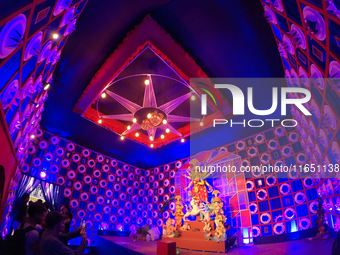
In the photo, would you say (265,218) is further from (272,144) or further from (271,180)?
(272,144)

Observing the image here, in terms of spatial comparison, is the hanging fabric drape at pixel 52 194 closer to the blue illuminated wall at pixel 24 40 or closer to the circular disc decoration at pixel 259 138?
the blue illuminated wall at pixel 24 40

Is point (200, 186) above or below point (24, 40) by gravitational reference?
below

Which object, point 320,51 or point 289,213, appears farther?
point 289,213

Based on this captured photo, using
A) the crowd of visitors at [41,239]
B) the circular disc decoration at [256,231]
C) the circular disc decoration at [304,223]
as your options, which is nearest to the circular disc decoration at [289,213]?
the circular disc decoration at [304,223]

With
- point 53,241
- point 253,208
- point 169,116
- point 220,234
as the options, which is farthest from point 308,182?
point 53,241

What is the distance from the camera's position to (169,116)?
8.38 metres

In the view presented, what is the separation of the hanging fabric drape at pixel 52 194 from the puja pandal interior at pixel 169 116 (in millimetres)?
47

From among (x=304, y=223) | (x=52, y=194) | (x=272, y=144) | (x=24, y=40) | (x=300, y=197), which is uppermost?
(x=272, y=144)

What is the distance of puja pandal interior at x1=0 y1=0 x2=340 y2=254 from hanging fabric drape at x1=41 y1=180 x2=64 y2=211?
0.05m

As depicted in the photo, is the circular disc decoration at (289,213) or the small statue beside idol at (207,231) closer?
the small statue beside idol at (207,231)

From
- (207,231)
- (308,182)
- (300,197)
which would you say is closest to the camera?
(207,231)

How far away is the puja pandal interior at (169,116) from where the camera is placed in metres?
3.30

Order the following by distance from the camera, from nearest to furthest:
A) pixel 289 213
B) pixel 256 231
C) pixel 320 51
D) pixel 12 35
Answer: pixel 12 35, pixel 320 51, pixel 289 213, pixel 256 231

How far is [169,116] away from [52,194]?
6.62 meters
